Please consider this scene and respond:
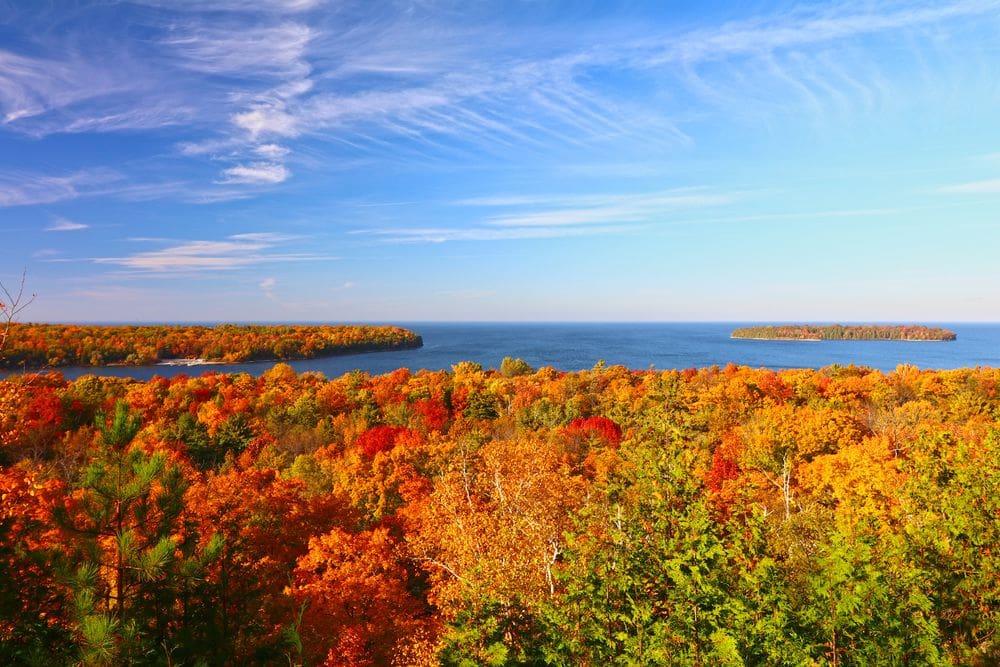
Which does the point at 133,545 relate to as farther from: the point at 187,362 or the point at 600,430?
the point at 187,362

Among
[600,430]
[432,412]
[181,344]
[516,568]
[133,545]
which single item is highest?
[133,545]

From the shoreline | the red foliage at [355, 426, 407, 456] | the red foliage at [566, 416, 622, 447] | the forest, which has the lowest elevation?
the shoreline

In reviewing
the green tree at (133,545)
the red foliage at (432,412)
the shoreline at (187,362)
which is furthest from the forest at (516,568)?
the shoreline at (187,362)

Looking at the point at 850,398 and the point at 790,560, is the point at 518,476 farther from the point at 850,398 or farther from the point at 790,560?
the point at 850,398

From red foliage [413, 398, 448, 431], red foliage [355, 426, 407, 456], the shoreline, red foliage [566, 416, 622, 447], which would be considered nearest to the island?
the shoreline

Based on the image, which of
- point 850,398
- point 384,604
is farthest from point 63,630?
point 850,398

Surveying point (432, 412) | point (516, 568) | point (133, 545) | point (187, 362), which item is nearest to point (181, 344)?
point (187, 362)

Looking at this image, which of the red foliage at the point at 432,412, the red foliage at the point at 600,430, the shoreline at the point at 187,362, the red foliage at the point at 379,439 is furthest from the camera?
the shoreline at the point at 187,362

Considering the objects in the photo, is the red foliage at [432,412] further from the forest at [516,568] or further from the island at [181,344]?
the island at [181,344]

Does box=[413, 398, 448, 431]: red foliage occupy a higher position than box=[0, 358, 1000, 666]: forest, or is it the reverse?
box=[0, 358, 1000, 666]: forest

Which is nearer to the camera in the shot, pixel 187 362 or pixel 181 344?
pixel 187 362

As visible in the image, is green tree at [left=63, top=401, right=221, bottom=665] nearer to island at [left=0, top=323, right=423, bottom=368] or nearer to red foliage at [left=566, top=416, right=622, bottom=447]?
red foliage at [left=566, top=416, right=622, bottom=447]

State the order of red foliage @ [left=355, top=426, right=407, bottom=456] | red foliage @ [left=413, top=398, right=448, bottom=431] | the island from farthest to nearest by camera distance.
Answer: the island
red foliage @ [left=413, top=398, right=448, bottom=431]
red foliage @ [left=355, top=426, right=407, bottom=456]

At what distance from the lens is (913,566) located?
11.3 metres
